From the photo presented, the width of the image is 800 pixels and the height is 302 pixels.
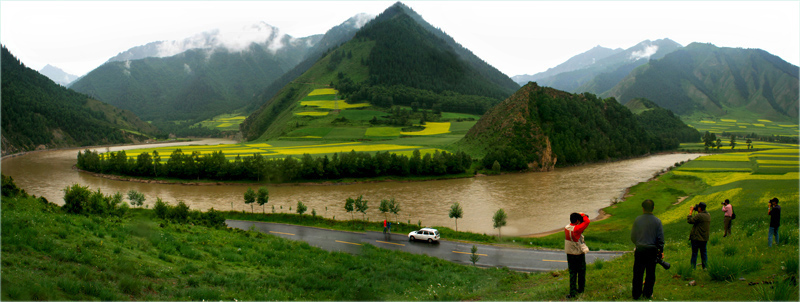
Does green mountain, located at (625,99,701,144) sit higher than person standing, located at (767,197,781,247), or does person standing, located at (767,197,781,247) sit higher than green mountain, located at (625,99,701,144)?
green mountain, located at (625,99,701,144)

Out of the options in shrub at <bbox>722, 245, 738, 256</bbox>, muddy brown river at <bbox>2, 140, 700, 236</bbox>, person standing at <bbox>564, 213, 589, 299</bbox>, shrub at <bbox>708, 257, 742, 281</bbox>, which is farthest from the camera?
muddy brown river at <bbox>2, 140, 700, 236</bbox>

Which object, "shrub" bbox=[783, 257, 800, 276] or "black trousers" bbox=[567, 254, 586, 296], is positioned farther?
"black trousers" bbox=[567, 254, 586, 296]

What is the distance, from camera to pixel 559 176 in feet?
289

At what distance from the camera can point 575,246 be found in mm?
11445

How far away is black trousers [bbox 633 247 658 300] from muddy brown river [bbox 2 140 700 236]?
1313 inches

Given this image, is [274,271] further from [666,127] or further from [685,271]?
[666,127]

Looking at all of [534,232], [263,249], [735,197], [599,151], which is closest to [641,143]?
[599,151]

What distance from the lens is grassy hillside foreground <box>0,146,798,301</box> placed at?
10.6 m

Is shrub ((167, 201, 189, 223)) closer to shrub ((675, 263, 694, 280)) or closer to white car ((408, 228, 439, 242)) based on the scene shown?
white car ((408, 228, 439, 242))

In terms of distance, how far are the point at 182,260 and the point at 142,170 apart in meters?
89.6

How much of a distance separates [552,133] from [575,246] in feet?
342

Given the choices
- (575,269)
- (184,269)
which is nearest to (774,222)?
(575,269)

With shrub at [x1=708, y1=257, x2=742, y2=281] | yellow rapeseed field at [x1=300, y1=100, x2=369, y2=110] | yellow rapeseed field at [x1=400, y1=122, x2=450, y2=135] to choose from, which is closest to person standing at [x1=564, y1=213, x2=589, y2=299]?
shrub at [x1=708, y1=257, x2=742, y2=281]

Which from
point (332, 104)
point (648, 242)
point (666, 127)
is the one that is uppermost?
point (332, 104)
